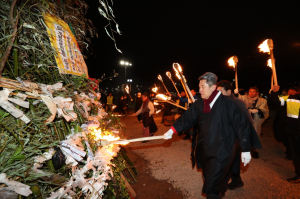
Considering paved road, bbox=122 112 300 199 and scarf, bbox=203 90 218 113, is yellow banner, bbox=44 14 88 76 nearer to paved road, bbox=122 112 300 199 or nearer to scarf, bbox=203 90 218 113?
scarf, bbox=203 90 218 113

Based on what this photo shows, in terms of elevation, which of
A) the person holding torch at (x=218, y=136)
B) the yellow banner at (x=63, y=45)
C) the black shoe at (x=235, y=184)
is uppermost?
the yellow banner at (x=63, y=45)

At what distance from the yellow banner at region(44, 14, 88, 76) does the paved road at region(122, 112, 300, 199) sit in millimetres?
3565

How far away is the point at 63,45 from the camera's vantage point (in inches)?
89.8

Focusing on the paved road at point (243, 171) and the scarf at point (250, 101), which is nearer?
the paved road at point (243, 171)

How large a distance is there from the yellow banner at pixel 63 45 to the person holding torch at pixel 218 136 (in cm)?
211

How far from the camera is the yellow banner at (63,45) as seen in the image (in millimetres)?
2119

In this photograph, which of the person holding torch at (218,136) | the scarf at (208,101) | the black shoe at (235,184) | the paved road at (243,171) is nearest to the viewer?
the person holding torch at (218,136)

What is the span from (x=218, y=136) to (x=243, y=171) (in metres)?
2.61

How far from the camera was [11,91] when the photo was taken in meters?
1.40

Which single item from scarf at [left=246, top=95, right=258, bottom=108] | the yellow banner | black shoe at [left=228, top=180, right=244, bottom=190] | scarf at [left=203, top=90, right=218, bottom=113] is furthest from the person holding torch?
scarf at [left=246, top=95, right=258, bottom=108]

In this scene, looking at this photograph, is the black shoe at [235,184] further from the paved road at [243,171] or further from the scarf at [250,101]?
the scarf at [250,101]

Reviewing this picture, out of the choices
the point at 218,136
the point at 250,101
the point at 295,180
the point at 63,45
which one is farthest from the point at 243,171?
the point at 63,45

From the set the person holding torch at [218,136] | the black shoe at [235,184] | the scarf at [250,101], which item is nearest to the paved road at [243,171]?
the black shoe at [235,184]

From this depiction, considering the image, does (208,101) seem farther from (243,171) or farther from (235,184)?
(243,171)
